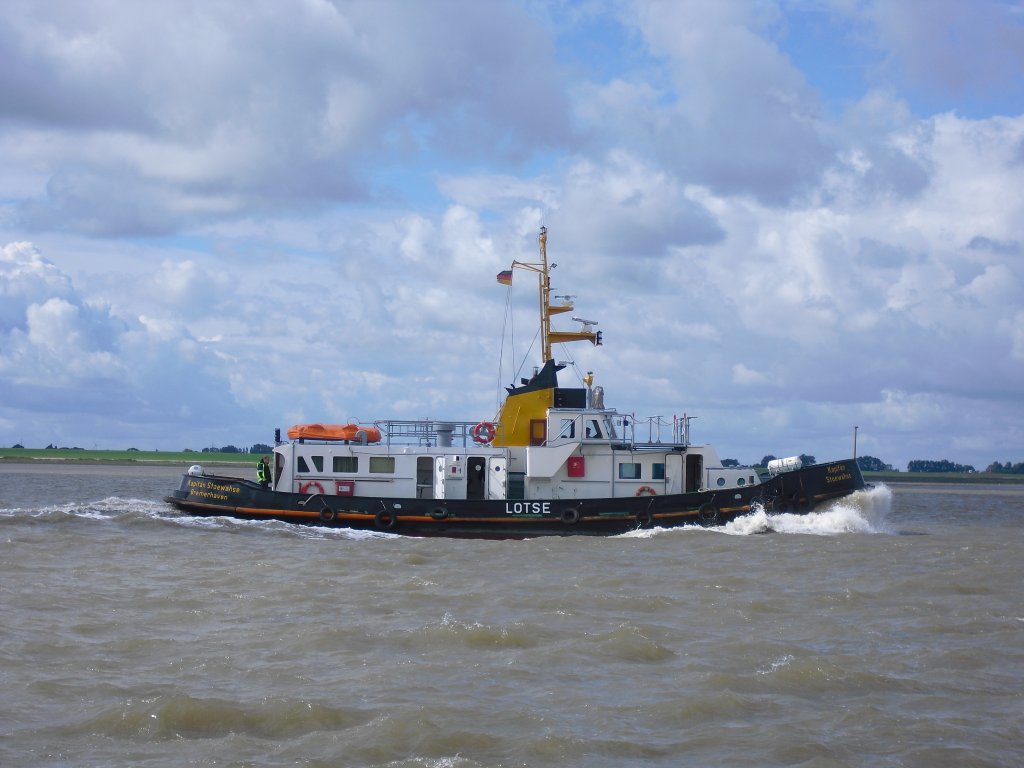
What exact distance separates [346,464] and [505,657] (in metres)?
15.1

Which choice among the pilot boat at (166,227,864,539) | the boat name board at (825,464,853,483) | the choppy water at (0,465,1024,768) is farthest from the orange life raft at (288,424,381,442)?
the boat name board at (825,464,853,483)

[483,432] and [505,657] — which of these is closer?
[505,657]

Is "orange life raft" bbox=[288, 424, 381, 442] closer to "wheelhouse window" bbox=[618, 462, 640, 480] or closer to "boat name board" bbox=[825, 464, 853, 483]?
"wheelhouse window" bbox=[618, 462, 640, 480]

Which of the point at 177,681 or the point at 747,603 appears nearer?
the point at 177,681

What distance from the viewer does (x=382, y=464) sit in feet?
84.5

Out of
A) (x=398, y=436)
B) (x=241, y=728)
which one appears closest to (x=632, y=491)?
(x=398, y=436)

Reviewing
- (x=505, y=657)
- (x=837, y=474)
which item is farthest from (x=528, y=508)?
(x=505, y=657)

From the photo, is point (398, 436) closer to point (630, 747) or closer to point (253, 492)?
point (253, 492)

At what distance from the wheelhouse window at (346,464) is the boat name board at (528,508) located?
415cm

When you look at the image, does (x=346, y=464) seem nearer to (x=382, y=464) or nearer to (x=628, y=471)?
(x=382, y=464)

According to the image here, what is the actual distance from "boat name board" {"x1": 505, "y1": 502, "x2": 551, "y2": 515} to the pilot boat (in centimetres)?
2

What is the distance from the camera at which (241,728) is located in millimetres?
8789

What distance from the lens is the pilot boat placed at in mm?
24312

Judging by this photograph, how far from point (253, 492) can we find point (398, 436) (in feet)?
12.5
